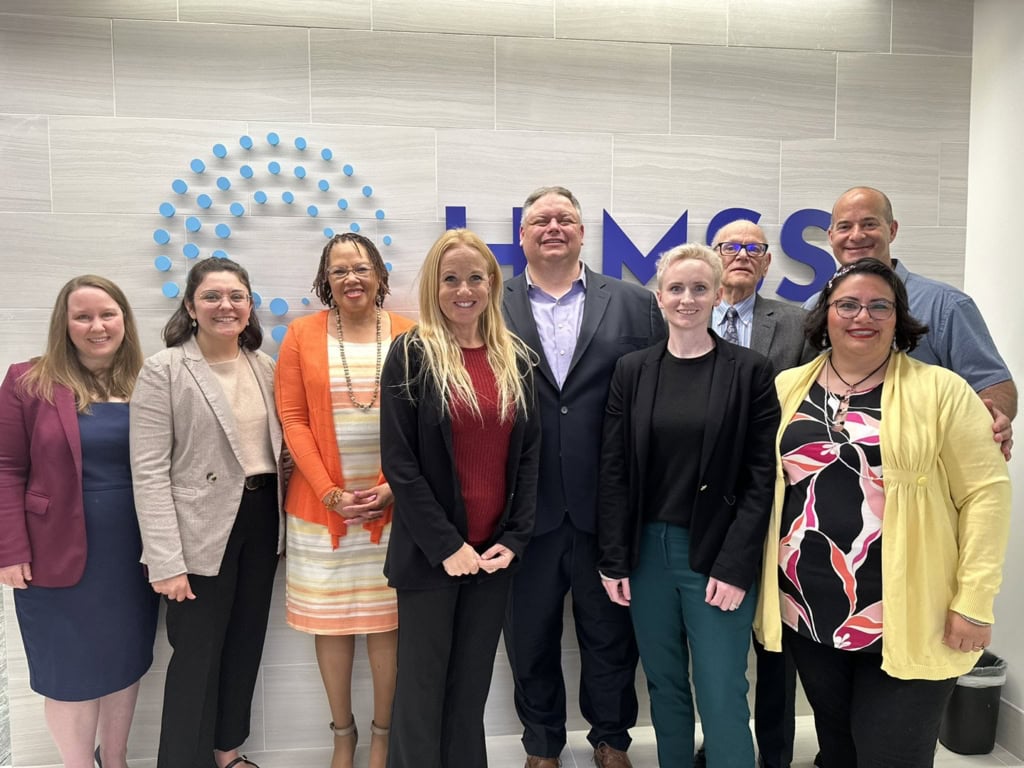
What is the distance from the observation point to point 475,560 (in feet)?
6.95

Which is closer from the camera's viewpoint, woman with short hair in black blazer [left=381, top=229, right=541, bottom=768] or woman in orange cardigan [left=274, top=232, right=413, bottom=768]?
woman with short hair in black blazer [left=381, top=229, right=541, bottom=768]

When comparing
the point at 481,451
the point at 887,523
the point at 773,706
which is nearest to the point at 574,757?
the point at 773,706

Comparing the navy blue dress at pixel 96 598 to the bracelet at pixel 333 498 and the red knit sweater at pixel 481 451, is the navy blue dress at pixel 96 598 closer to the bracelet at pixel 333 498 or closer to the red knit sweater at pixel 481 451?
the bracelet at pixel 333 498

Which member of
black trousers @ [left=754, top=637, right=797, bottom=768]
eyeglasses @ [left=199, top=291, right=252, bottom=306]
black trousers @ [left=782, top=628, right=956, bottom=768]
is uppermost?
eyeglasses @ [left=199, top=291, right=252, bottom=306]

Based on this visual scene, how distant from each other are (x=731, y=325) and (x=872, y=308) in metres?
0.80

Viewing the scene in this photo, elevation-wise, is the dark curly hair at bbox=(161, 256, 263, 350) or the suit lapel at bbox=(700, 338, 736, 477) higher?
the dark curly hair at bbox=(161, 256, 263, 350)

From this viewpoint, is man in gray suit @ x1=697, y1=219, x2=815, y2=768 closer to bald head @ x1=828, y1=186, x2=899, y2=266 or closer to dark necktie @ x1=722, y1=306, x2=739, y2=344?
dark necktie @ x1=722, y1=306, x2=739, y2=344

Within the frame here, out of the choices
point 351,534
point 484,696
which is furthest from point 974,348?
point 351,534

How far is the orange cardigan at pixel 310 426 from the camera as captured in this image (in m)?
2.54

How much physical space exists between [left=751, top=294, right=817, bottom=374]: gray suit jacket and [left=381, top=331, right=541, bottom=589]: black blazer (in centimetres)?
109

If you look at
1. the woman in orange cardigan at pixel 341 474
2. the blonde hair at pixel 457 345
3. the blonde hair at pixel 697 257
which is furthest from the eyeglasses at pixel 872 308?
the woman in orange cardigan at pixel 341 474

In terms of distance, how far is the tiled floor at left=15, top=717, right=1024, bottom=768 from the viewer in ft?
9.65

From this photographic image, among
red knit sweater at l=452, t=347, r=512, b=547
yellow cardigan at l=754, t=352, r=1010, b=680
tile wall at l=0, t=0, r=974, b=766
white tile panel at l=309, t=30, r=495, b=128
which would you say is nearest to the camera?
yellow cardigan at l=754, t=352, r=1010, b=680

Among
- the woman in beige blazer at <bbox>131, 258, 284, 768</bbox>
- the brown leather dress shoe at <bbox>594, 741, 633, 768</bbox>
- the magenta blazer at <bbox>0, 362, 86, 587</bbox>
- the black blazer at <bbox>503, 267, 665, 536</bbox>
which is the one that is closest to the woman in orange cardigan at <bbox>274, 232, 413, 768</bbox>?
the woman in beige blazer at <bbox>131, 258, 284, 768</bbox>
